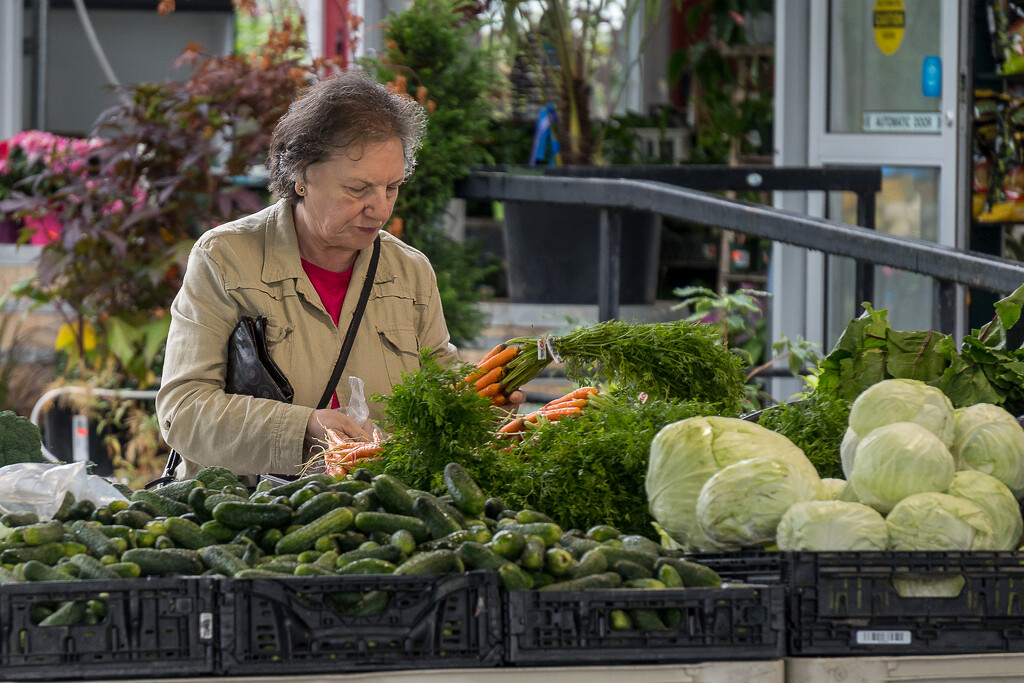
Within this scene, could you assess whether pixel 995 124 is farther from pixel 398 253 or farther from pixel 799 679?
pixel 799 679

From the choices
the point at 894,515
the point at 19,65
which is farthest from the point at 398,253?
the point at 19,65

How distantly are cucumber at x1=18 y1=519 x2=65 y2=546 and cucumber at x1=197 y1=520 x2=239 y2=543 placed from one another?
22cm

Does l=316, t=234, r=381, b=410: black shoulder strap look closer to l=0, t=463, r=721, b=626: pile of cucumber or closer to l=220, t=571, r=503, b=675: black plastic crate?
l=0, t=463, r=721, b=626: pile of cucumber

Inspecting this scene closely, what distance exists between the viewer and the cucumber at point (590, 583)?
1.59 meters

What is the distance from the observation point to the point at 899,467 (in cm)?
178

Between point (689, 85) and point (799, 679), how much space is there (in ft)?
26.5

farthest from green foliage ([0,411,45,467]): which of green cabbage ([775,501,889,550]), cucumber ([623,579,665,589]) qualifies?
green cabbage ([775,501,889,550])

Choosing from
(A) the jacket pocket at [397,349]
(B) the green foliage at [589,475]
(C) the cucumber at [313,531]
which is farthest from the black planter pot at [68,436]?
(C) the cucumber at [313,531]

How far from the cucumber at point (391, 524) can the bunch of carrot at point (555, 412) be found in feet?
2.18

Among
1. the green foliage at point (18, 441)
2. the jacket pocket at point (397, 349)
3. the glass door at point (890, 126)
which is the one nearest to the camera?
the green foliage at point (18, 441)

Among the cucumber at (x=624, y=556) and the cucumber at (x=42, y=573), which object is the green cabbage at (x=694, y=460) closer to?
the cucumber at (x=624, y=556)

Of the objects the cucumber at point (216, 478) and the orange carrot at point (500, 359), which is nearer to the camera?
the cucumber at point (216, 478)

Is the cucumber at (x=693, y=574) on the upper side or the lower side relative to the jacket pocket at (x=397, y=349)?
lower

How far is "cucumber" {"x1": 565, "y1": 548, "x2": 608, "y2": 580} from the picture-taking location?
1.63 meters
